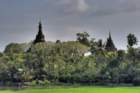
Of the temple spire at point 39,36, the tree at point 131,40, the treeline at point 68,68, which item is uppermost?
the temple spire at point 39,36

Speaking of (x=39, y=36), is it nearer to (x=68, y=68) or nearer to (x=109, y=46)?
(x=109, y=46)

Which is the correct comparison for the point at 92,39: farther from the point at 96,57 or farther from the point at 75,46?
the point at 96,57

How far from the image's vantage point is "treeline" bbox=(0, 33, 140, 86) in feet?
286

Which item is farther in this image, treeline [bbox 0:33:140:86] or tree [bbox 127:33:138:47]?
tree [bbox 127:33:138:47]

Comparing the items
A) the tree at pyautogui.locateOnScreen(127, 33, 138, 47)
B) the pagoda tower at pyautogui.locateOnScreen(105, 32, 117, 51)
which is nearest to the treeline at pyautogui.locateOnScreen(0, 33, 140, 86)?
the tree at pyautogui.locateOnScreen(127, 33, 138, 47)

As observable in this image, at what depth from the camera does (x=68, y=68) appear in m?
93.4

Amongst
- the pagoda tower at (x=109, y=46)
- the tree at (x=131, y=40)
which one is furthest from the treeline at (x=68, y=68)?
the pagoda tower at (x=109, y=46)

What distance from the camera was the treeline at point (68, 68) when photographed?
286 feet

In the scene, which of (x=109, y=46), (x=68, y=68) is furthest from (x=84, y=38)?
(x=68, y=68)

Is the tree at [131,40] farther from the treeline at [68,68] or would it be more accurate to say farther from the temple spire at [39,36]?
the temple spire at [39,36]

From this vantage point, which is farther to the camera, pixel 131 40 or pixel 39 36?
pixel 39 36

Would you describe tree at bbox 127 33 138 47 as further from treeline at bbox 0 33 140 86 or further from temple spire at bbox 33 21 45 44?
temple spire at bbox 33 21 45 44

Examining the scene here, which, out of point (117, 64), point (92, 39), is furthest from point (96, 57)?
point (92, 39)

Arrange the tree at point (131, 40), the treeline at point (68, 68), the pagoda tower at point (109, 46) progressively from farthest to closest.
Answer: the pagoda tower at point (109, 46) < the tree at point (131, 40) < the treeline at point (68, 68)
